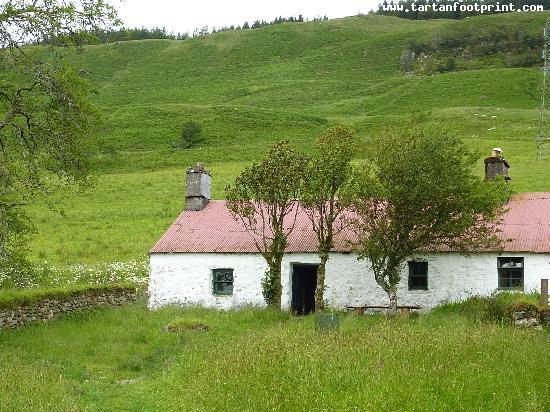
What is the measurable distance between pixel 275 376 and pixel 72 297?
15601 mm

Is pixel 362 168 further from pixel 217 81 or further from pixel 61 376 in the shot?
pixel 217 81

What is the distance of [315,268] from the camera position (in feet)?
100

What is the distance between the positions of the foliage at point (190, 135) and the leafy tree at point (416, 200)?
208ft

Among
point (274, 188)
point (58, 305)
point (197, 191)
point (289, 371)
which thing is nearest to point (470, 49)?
point (197, 191)

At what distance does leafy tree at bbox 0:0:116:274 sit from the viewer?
61.6 ft

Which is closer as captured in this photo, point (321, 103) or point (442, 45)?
point (321, 103)

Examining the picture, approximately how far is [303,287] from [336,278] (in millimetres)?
2390

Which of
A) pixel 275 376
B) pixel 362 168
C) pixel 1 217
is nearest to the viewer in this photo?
pixel 275 376

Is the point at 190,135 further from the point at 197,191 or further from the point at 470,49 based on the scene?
the point at 470,49

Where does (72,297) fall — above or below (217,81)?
below

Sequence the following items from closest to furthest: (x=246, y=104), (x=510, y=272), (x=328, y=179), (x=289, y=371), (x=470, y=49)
A: (x=289, y=371) < (x=328, y=179) < (x=510, y=272) < (x=246, y=104) < (x=470, y=49)

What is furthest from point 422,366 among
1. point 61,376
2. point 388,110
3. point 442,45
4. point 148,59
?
point 148,59

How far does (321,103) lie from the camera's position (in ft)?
424

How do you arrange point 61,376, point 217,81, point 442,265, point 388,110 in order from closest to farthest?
1. point 61,376
2. point 442,265
3. point 388,110
4. point 217,81
